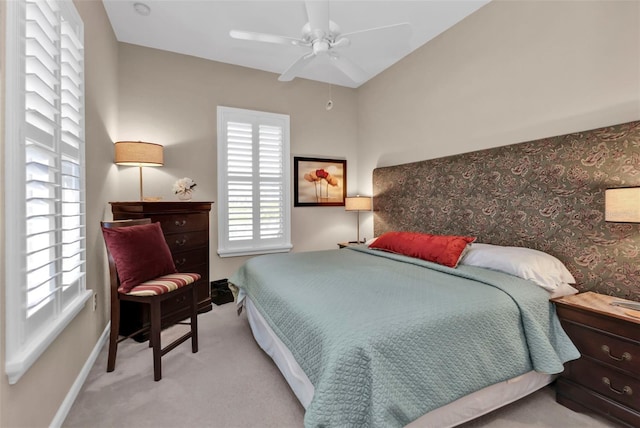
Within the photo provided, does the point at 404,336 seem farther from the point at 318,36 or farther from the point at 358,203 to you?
the point at 358,203

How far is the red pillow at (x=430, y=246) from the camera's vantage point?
7.97 ft

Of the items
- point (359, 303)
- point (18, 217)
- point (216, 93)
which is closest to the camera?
point (18, 217)

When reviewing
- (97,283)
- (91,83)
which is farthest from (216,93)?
(97,283)

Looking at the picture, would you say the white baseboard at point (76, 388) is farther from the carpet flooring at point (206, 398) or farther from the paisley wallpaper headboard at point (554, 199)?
the paisley wallpaper headboard at point (554, 199)

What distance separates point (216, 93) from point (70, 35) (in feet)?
6.69

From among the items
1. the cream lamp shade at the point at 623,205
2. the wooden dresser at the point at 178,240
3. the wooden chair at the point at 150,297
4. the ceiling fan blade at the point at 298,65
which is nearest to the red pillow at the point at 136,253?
the wooden chair at the point at 150,297

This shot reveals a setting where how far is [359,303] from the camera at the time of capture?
158 centimetres

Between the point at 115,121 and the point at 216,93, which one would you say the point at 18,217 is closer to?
the point at 115,121

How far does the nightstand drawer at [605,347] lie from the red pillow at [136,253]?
2837mm

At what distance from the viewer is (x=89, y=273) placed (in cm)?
218

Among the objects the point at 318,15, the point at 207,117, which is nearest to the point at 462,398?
the point at 318,15

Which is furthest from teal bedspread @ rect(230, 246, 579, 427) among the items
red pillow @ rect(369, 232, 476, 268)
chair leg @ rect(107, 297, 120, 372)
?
chair leg @ rect(107, 297, 120, 372)

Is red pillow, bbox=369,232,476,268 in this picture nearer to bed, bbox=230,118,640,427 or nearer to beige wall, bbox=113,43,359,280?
bed, bbox=230,118,640,427

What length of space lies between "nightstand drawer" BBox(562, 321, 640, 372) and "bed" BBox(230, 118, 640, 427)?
8cm
